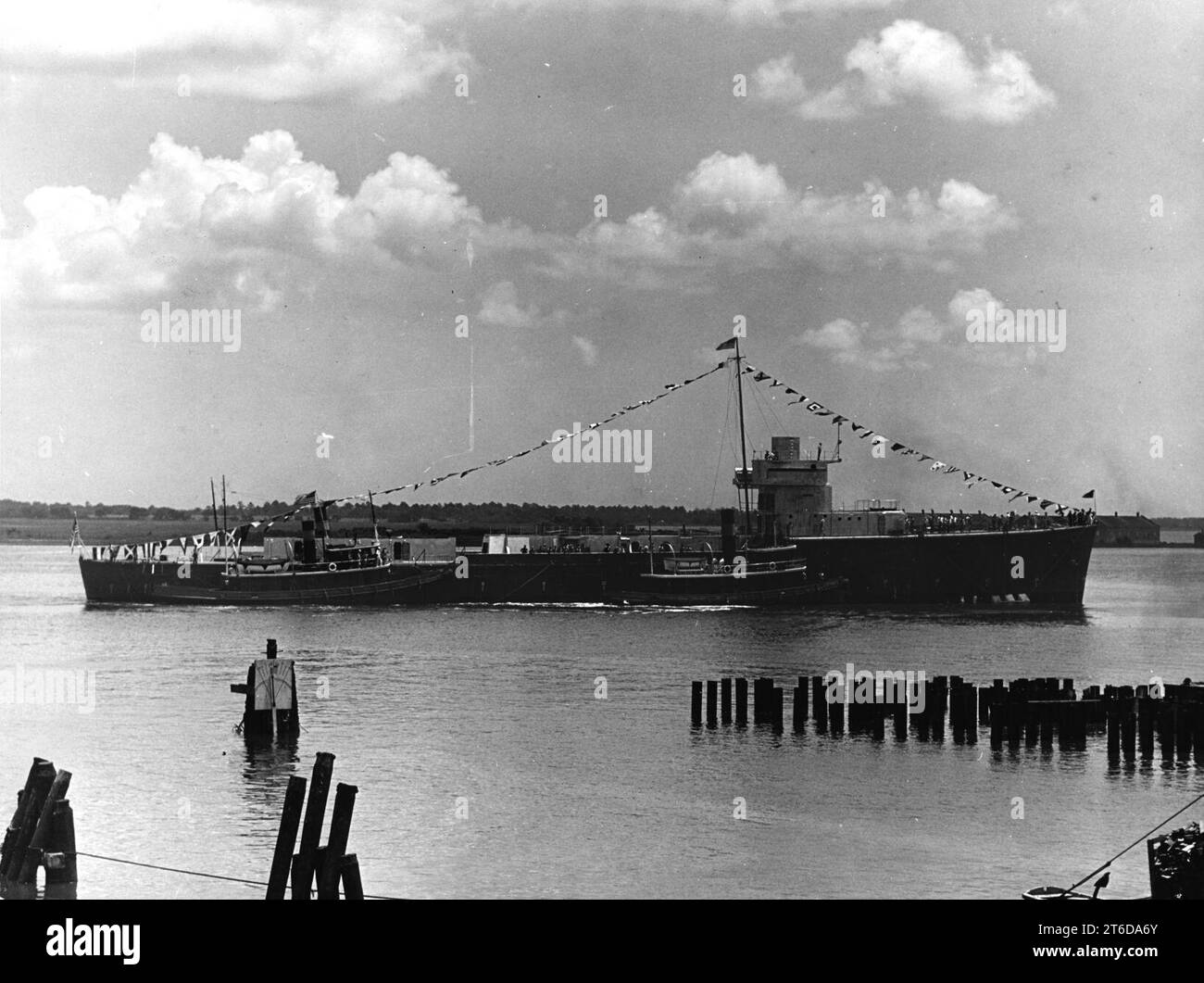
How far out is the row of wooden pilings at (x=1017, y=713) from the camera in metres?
32.3

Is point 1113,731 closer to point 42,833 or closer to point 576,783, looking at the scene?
point 576,783

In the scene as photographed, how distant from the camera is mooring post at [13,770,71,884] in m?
18.2

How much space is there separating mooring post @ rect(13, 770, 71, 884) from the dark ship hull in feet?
234

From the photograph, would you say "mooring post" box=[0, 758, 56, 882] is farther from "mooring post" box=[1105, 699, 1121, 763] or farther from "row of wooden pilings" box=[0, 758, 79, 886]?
"mooring post" box=[1105, 699, 1121, 763]

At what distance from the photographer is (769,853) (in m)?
24.0

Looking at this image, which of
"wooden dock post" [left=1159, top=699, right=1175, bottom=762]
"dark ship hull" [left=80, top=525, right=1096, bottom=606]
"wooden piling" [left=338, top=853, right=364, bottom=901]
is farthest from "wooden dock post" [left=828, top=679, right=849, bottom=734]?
"dark ship hull" [left=80, top=525, right=1096, bottom=606]

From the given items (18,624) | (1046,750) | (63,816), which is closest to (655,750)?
(1046,750)

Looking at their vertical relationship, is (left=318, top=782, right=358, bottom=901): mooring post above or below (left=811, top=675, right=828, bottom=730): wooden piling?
above

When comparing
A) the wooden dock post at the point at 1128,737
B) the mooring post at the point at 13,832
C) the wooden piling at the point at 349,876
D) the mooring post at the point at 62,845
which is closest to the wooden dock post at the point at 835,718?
the wooden dock post at the point at 1128,737

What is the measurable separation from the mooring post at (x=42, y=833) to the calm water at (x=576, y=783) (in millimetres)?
1983

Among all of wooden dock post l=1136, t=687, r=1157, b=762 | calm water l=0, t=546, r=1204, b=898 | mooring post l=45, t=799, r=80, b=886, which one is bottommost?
calm water l=0, t=546, r=1204, b=898

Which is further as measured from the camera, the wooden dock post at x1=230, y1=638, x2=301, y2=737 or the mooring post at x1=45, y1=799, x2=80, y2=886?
the wooden dock post at x1=230, y1=638, x2=301, y2=737
